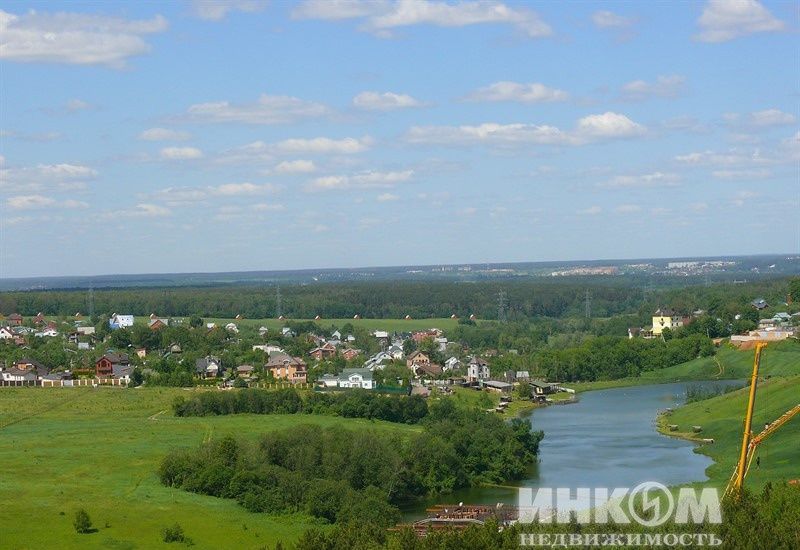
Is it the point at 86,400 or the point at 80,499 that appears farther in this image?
the point at 86,400

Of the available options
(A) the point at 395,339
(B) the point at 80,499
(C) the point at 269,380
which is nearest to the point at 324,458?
(B) the point at 80,499

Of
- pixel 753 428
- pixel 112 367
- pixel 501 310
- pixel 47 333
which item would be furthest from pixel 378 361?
pixel 501 310

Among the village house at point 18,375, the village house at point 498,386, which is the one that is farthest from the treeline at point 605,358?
the village house at point 18,375

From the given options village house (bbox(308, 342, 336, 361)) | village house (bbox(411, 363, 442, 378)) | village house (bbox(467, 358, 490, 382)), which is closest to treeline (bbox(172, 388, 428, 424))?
village house (bbox(467, 358, 490, 382))

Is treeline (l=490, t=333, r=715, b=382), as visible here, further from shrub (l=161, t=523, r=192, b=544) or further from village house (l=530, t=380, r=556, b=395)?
shrub (l=161, t=523, r=192, b=544)

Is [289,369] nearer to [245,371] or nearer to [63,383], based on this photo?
[245,371]

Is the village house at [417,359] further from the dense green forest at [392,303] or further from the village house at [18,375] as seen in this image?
the dense green forest at [392,303]

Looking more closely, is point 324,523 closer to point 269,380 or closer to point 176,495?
point 176,495
